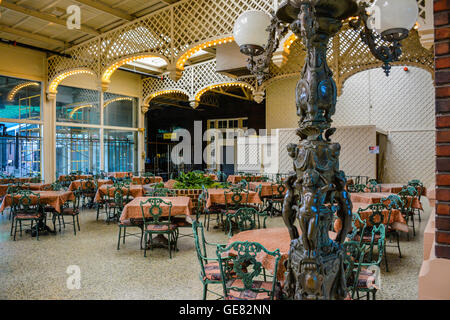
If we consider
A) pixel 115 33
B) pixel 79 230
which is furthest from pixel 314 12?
pixel 115 33

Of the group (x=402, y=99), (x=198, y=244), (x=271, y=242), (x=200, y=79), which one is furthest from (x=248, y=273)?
(x=402, y=99)

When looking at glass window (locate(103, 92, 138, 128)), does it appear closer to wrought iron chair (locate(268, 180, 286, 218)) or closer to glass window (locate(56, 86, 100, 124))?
glass window (locate(56, 86, 100, 124))

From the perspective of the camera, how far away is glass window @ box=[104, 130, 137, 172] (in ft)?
42.1

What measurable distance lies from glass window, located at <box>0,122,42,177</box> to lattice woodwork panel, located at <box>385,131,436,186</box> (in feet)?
40.1

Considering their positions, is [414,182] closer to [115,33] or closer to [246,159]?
[246,159]

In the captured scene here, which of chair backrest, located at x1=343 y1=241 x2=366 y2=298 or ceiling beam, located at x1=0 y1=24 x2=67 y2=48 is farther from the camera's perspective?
ceiling beam, located at x1=0 y1=24 x2=67 y2=48

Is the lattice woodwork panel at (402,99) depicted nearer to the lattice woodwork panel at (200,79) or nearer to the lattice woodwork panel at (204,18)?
the lattice woodwork panel at (200,79)

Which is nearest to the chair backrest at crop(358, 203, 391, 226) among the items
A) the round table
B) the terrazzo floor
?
the terrazzo floor

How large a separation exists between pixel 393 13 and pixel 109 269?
4011 mm

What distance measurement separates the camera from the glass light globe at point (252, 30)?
7.55ft

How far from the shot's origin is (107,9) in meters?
8.02

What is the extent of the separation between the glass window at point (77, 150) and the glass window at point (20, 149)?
706 millimetres

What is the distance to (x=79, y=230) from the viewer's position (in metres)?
6.21

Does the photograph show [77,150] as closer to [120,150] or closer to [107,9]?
[120,150]
